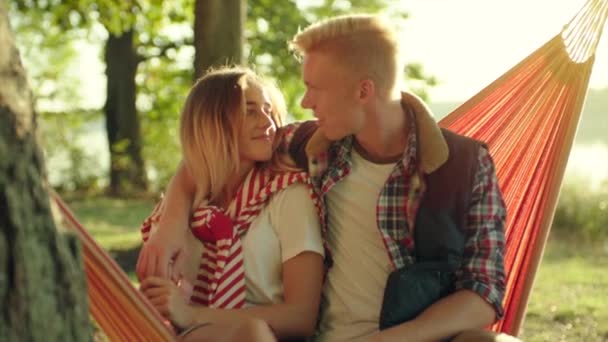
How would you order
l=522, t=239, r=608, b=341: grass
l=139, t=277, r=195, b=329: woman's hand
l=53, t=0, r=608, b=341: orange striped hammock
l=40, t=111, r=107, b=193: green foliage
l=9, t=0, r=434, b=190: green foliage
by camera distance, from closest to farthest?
l=139, t=277, r=195, b=329: woman's hand
l=53, t=0, r=608, b=341: orange striped hammock
l=522, t=239, r=608, b=341: grass
l=9, t=0, r=434, b=190: green foliage
l=40, t=111, r=107, b=193: green foliage

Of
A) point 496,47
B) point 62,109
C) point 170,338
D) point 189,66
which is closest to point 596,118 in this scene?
point 496,47

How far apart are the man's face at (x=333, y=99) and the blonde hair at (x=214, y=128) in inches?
7.0

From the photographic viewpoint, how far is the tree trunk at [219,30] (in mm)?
5965

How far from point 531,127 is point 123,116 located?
36.1 feet

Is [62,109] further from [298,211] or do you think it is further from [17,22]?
[298,211]

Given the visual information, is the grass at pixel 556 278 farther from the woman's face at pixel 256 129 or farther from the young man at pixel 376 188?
the woman's face at pixel 256 129

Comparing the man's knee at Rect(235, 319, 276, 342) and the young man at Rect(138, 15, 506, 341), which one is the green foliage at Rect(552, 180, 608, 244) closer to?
the young man at Rect(138, 15, 506, 341)

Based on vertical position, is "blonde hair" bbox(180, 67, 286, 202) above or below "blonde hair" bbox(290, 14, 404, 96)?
below

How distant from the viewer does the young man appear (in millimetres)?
2742

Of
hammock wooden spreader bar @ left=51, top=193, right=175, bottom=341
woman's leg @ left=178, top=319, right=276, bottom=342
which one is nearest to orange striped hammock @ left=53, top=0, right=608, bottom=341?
woman's leg @ left=178, top=319, right=276, bottom=342

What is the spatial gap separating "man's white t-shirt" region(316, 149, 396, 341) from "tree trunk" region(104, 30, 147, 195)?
11.0 meters

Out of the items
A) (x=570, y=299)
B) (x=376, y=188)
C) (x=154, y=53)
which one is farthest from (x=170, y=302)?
(x=154, y=53)

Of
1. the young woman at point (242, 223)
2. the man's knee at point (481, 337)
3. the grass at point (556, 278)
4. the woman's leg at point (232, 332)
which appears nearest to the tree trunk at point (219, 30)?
the grass at point (556, 278)

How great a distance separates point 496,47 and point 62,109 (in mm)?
6144
